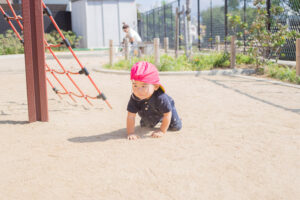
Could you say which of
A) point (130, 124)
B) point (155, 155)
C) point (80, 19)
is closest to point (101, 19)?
point (80, 19)

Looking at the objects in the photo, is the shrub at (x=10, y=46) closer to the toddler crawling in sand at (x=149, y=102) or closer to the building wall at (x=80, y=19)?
the building wall at (x=80, y=19)

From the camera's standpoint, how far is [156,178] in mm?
2574

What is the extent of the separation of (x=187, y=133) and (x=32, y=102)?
75.3 inches

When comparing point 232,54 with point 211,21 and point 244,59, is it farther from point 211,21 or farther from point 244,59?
point 211,21

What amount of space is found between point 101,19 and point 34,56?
2077cm

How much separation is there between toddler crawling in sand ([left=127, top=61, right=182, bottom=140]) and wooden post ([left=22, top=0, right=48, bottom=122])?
133cm

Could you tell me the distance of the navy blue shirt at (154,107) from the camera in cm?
356

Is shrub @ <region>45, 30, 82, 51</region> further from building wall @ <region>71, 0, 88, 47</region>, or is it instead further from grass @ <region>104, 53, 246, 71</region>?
grass @ <region>104, 53, 246, 71</region>

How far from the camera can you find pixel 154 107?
11.9ft

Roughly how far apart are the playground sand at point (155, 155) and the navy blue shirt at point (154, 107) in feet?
0.47

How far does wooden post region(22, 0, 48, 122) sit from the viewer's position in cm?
436

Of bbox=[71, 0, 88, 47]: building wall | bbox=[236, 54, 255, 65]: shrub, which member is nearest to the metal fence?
bbox=[236, 54, 255, 65]: shrub

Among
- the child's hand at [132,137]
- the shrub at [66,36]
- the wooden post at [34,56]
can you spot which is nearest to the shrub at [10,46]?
the shrub at [66,36]

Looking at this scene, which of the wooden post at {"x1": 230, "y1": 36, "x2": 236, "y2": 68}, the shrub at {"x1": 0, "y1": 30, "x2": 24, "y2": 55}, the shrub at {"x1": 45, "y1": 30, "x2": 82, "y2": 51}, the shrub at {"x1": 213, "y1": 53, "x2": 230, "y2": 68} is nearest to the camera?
the wooden post at {"x1": 230, "y1": 36, "x2": 236, "y2": 68}
